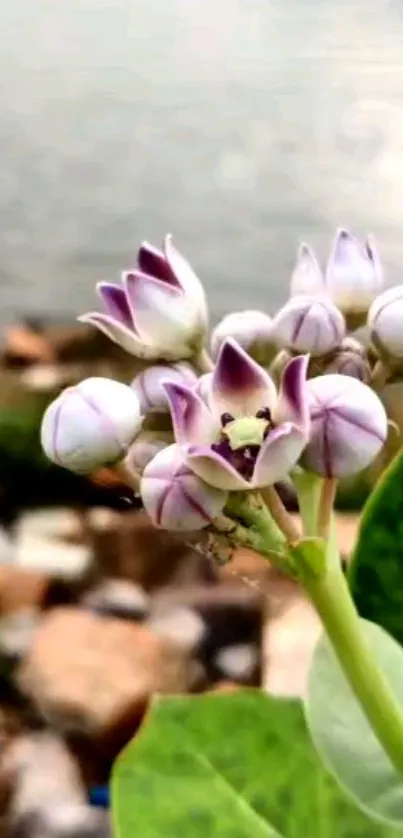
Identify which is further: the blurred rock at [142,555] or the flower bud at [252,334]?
the blurred rock at [142,555]

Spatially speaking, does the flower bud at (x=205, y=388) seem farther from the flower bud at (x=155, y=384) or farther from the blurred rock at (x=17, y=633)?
the blurred rock at (x=17, y=633)

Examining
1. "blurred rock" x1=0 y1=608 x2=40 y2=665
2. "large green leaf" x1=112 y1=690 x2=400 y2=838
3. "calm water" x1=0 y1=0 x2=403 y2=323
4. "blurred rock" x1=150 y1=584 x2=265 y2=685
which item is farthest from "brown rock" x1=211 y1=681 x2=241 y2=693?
"large green leaf" x1=112 y1=690 x2=400 y2=838

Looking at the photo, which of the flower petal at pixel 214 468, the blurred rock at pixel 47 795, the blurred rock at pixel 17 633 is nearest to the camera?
the flower petal at pixel 214 468

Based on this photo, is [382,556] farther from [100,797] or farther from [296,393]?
[100,797]

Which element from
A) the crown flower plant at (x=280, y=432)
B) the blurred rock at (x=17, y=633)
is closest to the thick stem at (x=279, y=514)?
the crown flower plant at (x=280, y=432)

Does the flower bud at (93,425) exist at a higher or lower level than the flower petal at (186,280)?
lower

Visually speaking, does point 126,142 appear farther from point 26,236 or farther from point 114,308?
point 114,308

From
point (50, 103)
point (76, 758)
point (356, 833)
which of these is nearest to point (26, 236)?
point (50, 103)
